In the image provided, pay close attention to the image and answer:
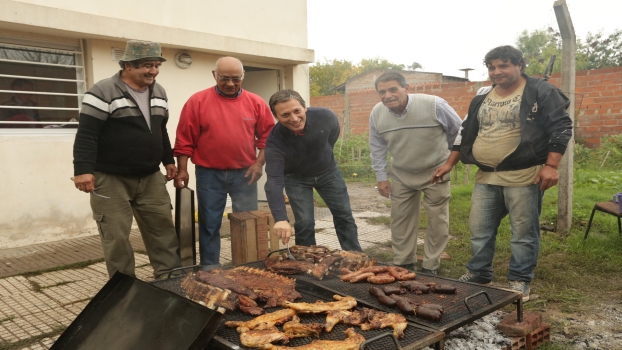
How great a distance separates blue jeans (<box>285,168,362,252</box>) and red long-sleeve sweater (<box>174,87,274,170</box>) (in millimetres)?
652

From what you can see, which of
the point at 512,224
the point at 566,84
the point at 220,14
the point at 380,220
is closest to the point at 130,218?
the point at 512,224

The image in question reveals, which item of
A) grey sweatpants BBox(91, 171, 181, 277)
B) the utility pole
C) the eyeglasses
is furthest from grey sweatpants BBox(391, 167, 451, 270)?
the utility pole

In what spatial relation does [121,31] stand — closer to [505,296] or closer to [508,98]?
[508,98]

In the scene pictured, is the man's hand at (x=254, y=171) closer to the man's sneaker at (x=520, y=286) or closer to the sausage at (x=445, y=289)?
the sausage at (x=445, y=289)

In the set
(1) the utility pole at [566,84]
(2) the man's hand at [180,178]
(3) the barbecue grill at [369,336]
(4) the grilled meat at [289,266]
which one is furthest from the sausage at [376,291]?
(1) the utility pole at [566,84]

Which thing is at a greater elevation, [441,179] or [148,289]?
[441,179]

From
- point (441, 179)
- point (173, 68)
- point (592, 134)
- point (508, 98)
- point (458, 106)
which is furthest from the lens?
point (458, 106)

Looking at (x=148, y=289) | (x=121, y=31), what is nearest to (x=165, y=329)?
(x=148, y=289)

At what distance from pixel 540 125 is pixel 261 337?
296cm

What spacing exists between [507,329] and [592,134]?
1079 cm

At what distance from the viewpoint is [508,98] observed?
425cm

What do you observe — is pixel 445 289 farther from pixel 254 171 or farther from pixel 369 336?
pixel 254 171

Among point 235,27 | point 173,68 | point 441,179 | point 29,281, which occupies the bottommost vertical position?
point 29,281

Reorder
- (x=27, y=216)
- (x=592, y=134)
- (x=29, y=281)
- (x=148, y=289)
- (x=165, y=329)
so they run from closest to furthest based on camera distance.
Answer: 1. (x=165, y=329)
2. (x=148, y=289)
3. (x=29, y=281)
4. (x=27, y=216)
5. (x=592, y=134)
